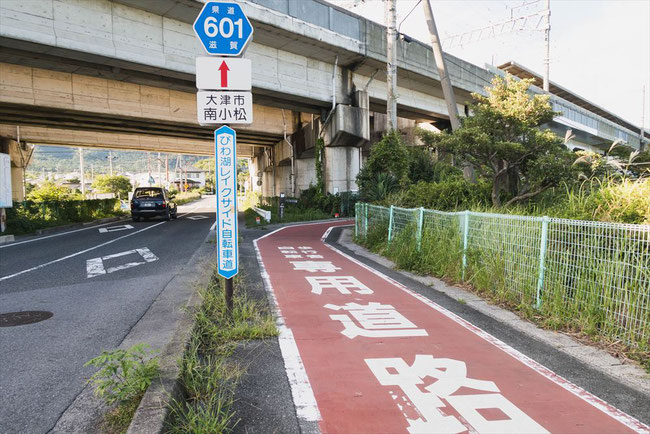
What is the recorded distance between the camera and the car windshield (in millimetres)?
21548

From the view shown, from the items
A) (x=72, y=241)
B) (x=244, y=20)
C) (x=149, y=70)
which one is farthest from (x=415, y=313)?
(x=149, y=70)

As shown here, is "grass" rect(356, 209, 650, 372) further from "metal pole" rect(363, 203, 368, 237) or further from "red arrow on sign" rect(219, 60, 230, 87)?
"metal pole" rect(363, 203, 368, 237)

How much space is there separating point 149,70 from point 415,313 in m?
13.5

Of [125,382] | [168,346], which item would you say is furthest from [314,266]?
[125,382]

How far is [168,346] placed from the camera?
367 centimetres

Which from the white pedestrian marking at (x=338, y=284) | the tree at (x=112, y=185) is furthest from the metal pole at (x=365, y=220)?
the tree at (x=112, y=185)

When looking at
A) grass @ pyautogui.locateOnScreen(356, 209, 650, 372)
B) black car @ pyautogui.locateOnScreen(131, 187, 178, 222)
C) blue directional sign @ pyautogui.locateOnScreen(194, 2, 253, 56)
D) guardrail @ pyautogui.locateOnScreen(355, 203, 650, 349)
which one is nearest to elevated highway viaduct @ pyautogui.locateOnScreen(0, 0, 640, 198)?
black car @ pyautogui.locateOnScreen(131, 187, 178, 222)

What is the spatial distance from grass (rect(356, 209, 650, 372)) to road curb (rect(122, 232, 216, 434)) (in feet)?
12.8

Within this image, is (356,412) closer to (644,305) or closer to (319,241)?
(644,305)

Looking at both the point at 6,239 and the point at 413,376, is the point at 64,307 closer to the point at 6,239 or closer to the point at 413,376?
the point at 413,376

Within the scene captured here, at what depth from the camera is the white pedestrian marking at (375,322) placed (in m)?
4.55

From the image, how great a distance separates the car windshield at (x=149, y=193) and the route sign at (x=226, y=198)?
18.6m

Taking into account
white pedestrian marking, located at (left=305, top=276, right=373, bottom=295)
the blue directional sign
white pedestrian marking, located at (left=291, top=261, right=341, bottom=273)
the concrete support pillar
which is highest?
the blue directional sign

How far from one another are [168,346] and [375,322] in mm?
2346
